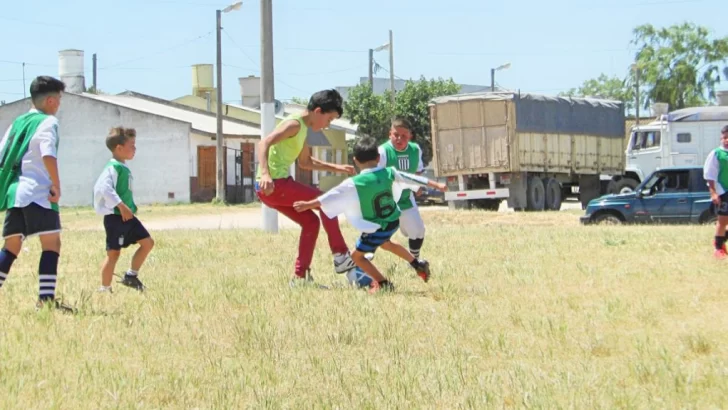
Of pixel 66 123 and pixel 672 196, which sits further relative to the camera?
pixel 66 123

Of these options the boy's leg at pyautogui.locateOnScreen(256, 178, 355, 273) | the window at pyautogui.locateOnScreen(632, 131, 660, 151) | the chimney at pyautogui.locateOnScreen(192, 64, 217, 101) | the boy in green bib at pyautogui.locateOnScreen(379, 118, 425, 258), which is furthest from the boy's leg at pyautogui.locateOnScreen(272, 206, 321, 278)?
the chimney at pyautogui.locateOnScreen(192, 64, 217, 101)

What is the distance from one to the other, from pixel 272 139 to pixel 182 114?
45.9 metres

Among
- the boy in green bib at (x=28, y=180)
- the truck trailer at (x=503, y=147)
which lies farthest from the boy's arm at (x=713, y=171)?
the truck trailer at (x=503, y=147)

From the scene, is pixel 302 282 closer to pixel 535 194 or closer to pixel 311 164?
pixel 311 164

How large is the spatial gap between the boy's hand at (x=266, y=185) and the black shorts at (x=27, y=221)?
2027 millimetres

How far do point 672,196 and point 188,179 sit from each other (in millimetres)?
27333

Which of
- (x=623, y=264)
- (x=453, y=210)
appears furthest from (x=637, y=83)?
(x=623, y=264)

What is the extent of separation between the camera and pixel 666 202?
22484mm

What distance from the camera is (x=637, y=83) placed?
249 feet

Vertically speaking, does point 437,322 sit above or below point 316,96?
below

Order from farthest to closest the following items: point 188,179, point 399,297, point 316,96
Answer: point 188,179 → point 316,96 → point 399,297

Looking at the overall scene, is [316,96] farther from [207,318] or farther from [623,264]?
[623,264]

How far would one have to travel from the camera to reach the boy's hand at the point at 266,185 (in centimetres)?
941

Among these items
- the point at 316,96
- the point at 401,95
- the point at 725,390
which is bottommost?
the point at 725,390
